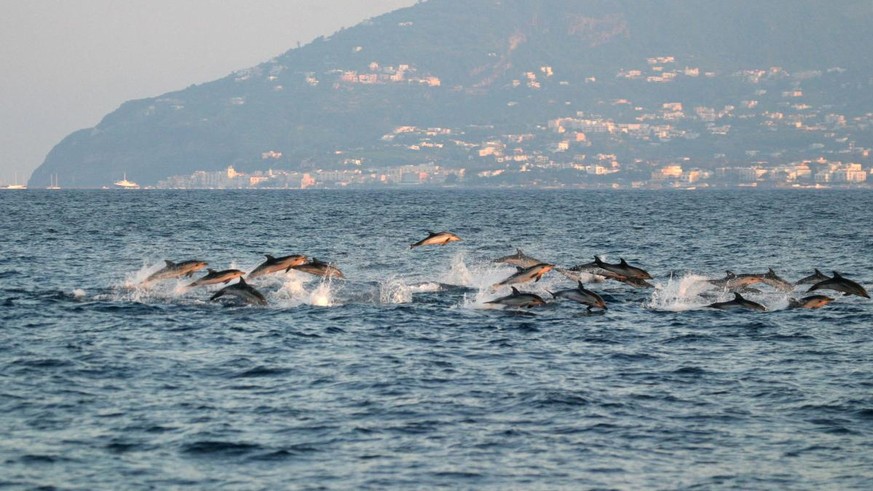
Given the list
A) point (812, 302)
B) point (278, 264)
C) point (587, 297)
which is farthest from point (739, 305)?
point (278, 264)

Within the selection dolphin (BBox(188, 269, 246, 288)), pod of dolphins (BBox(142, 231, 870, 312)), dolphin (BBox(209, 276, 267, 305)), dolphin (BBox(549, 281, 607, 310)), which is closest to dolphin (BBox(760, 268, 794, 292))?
pod of dolphins (BBox(142, 231, 870, 312))

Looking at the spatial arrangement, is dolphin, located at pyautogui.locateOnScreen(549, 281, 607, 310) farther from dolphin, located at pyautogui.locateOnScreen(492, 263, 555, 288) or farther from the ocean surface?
dolphin, located at pyautogui.locateOnScreen(492, 263, 555, 288)

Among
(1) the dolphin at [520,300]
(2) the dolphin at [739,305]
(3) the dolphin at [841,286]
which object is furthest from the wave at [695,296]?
(1) the dolphin at [520,300]

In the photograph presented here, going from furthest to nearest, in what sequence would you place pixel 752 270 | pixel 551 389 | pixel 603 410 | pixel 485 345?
1. pixel 752 270
2. pixel 485 345
3. pixel 551 389
4. pixel 603 410

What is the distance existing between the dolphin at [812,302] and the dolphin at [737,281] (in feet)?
8.01

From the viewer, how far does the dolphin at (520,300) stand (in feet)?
112

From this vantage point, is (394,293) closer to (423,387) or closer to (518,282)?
(518,282)

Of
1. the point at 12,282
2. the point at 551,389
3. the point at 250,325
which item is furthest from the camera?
the point at 12,282

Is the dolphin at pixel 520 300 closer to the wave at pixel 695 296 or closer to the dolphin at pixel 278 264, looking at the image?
the wave at pixel 695 296

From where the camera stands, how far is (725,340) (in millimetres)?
29750

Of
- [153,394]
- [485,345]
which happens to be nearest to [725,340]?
[485,345]

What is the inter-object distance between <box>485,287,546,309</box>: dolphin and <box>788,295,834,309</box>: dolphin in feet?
25.0

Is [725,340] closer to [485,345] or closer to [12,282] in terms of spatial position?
[485,345]

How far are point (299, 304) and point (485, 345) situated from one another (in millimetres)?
8893
